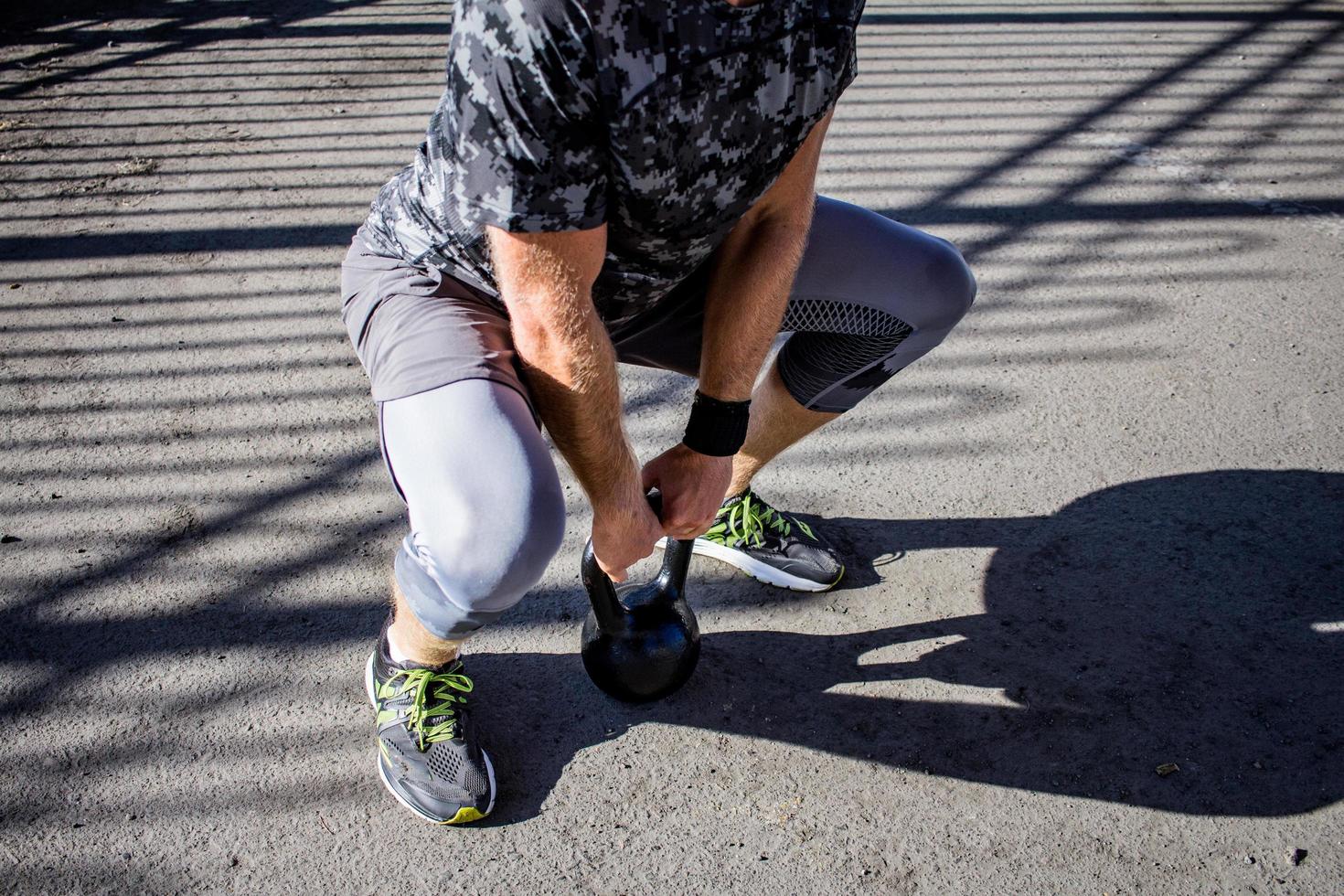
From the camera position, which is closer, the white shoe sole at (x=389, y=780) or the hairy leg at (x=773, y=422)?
the white shoe sole at (x=389, y=780)

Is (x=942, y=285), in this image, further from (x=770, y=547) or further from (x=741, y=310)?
(x=770, y=547)

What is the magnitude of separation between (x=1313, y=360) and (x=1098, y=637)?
1.59m

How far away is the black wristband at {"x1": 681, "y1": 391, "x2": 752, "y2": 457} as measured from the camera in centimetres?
210

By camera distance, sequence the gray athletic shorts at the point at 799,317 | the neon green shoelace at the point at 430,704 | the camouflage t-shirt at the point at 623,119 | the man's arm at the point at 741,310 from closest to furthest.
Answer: the camouflage t-shirt at the point at 623,119, the gray athletic shorts at the point at 799,317, the man's arm at the point at 741,310, the neon green shoelace at the point at 430,704

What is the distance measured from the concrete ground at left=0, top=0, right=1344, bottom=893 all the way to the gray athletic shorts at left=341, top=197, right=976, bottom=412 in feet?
1.91

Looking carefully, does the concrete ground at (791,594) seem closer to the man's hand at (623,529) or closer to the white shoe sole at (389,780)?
the white shoe sole at (389,780)

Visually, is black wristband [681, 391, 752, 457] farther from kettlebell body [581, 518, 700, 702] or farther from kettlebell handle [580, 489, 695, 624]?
kettlebell body [581, 518, 700, 702]

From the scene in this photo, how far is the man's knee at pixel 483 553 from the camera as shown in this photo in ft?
5.87

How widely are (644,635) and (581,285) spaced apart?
87 cm

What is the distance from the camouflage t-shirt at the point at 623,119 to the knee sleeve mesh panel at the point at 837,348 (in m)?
0.44

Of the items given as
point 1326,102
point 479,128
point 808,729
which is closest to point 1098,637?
point 808,729

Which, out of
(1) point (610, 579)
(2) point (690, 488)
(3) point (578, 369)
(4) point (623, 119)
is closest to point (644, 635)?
(1) point (610, 579)

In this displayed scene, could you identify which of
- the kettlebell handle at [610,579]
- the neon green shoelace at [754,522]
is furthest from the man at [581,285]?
the neon green shoelace at [754,522]

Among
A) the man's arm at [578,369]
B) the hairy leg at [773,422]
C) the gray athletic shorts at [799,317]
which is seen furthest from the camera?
the hairy leg at [773,422]
